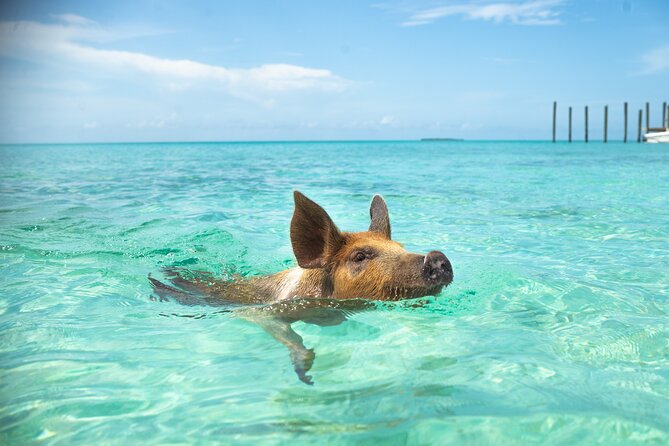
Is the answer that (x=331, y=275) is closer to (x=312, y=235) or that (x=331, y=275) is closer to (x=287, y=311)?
(x=312, y=235)

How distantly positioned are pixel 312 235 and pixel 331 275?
1.24ft

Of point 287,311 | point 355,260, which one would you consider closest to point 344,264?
point 355,260

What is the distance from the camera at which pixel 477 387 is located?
3.42 meters

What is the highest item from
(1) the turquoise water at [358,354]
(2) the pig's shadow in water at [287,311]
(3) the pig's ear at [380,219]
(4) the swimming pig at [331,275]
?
(3) the pig's ear at [380,219]

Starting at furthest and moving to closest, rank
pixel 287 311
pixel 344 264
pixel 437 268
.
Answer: pixel 344 264
pixel 287 311
pixel 437 268

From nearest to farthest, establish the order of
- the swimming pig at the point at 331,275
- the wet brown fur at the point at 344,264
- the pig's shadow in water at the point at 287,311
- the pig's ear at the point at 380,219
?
the pig's shadow in water at the point at 287,311 < the swimming pig at the point at 331,275 < the wet brown fur at the point at 344,264 < the pig's ear at the point at 380,219

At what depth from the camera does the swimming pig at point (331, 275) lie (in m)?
4.50

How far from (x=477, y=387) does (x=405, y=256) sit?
4.81 feet

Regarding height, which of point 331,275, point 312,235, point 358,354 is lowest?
point 358,354

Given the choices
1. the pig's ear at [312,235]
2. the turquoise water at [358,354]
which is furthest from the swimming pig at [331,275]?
the turquoise water at [358,354]

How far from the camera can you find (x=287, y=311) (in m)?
4.85

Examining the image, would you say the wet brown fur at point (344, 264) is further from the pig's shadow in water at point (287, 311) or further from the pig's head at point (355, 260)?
the pig's shadow in water at point (287, 311)

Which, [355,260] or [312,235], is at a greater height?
[312,235]

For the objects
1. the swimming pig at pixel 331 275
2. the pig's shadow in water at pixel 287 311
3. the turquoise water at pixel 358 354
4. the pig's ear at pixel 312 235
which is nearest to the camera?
the turquoise water at pixel 358 354
